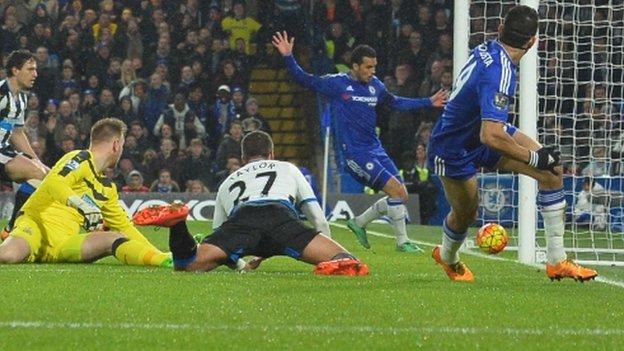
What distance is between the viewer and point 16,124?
47.0ft

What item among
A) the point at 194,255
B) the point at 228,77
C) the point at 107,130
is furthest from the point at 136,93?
the point at 194,255

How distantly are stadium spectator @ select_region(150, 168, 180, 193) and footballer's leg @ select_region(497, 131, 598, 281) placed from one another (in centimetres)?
1381

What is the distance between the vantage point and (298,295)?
830 cm

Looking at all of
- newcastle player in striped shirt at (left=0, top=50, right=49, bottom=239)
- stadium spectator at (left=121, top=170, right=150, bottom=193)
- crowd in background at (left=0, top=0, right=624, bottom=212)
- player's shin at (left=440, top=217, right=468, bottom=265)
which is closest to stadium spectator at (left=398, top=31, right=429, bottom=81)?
crowd in background at (left=0, top=0, right=624, bottom=212)

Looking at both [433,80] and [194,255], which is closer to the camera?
[194,255]

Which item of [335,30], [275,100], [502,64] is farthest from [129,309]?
[275,100]

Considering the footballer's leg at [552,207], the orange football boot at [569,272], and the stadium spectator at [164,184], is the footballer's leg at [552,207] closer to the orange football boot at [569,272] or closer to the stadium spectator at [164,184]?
the orange football boot at [569,272]

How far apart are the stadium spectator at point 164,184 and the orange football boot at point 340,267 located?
1321cm

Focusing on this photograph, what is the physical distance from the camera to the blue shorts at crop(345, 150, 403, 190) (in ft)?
49.2

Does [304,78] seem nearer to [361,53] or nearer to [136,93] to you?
[361,53]

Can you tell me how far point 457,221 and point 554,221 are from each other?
796 mm

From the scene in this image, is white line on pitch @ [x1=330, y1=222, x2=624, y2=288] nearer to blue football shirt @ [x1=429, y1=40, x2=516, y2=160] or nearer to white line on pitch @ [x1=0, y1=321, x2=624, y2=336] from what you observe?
blue football shirt @ [x1=429, y1=40, x2=516, y2=160]

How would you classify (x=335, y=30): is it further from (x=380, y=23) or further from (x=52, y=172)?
(x=52, y=172)

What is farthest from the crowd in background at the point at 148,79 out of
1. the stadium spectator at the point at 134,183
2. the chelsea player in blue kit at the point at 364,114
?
the chelsea player in blue kit at the point at 364,114
